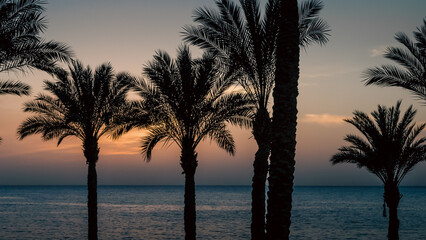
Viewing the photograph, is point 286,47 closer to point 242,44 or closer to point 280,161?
point 280,161

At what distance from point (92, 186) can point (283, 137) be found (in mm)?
13717

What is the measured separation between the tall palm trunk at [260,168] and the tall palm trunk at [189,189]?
3172 millimetres

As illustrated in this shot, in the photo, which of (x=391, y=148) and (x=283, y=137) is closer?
(x=283, y=137)

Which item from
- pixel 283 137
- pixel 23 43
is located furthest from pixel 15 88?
pixel 283 137

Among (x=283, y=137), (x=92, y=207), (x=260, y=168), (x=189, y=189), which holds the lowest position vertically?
(x=92, y=207)

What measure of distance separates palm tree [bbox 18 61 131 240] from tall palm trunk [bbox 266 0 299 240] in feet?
39.2

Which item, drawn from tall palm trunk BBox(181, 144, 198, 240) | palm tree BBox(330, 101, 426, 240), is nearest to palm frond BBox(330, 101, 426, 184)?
palm tree BBox(330, 101, 426, 240)

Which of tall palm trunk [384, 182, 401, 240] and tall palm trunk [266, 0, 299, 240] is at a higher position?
tall palm trunk [266, 0, 299, 240]

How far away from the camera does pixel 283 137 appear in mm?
9188

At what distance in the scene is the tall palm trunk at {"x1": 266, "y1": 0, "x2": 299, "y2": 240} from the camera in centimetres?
915

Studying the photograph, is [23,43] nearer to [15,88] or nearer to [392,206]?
[15,88]

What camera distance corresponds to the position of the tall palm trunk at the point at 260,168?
16594 millimetres

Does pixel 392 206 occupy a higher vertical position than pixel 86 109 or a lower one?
lower

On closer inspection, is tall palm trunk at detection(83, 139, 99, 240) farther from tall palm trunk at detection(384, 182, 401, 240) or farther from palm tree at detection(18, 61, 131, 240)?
tall palm trunk at detection(384, 182, 401, 240)
